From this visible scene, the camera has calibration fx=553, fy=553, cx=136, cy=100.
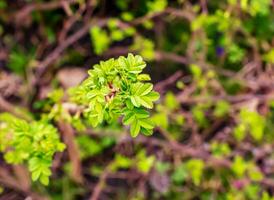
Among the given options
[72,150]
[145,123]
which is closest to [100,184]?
[72,150]

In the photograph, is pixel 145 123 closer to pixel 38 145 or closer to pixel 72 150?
pixel 38 145

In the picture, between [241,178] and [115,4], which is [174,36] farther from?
[241,178]

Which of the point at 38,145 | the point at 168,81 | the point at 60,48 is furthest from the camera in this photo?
the point at 168,81

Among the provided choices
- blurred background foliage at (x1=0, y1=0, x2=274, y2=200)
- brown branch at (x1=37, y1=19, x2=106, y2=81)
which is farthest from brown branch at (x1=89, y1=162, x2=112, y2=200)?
brown branch at (x1=37, y1=19, x2=106, y2=81)

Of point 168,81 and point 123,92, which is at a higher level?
point 123,92

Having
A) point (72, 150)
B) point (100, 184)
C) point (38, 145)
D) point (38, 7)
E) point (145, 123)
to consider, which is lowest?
point (100, 184)

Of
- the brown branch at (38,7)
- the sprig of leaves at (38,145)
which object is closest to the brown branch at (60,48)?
the brown branch at (38,7)

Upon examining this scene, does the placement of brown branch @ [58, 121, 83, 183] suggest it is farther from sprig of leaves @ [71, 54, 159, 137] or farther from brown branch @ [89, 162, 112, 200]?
sprig of leaves @ [71, 54, 159, 137]

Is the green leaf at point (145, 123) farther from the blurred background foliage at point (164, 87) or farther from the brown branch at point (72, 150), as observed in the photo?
the blurred background foliage at point (164, 87)
